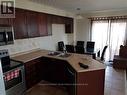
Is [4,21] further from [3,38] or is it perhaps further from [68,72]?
[68,72]

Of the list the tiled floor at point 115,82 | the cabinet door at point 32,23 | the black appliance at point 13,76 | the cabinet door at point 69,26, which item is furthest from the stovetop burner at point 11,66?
the cabinet door at point 69,26

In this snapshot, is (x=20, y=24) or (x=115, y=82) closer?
(x=20, y=24)

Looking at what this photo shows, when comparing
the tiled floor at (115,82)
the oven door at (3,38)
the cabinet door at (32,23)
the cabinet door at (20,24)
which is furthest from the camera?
the cabinet door at (32,23)

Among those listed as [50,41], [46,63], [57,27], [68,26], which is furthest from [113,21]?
[46,63]

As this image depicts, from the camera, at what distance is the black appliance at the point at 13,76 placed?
250 centimetres

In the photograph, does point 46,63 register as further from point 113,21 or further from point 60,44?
point 113,21

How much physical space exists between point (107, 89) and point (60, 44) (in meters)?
2.91

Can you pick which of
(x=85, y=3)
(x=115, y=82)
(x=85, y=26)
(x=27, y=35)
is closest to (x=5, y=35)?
(x=27, y=35)

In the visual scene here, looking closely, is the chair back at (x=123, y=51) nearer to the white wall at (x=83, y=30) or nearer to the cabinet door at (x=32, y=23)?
the white wall at (x=83, y=30)

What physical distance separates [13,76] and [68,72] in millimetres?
1310

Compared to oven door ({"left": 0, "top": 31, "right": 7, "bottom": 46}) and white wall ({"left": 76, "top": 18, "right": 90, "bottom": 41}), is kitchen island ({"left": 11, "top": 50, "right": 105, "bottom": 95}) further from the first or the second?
white wall ({"left": 76, "top": 18, "right": 90, "bottom": 41})

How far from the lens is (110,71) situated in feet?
15.6

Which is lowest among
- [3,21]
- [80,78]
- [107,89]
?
[107,89]

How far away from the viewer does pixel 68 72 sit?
2980 millimetres
